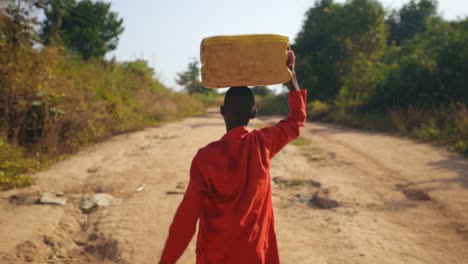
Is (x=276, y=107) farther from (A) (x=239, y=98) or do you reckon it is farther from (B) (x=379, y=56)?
(A) (x=239, y=98)

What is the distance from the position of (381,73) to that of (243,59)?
1748cm

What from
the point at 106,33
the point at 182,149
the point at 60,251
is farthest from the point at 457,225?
the point at 106,33

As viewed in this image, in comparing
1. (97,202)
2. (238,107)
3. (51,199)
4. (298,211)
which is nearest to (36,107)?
(51,199)

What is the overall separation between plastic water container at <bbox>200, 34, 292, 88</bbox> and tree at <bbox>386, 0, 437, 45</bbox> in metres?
33.2

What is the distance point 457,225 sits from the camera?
165 inches

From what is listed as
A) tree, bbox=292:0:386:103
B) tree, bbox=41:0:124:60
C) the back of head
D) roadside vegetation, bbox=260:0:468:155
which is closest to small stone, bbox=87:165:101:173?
the back of head

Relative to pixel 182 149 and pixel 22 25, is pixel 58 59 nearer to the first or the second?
pixel 22 25

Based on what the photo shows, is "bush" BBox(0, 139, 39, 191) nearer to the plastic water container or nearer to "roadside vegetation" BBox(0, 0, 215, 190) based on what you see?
"roadside vegetation" BBox(0, 0, 215, 190)

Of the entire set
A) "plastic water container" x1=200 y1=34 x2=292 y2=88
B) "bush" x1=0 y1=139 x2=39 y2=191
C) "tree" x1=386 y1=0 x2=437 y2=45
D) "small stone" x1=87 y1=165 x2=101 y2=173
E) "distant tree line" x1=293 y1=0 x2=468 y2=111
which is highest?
"tree" x1=386 y1=0 x2=437 y2=45

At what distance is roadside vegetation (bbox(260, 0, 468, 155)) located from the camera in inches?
480

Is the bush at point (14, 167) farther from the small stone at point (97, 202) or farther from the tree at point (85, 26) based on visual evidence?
the tree at point (85, 26)

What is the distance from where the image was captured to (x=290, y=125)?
Result: 2.12 metres

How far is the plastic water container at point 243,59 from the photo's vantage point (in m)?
1.98

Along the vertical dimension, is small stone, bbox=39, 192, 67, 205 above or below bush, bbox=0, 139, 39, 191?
below
